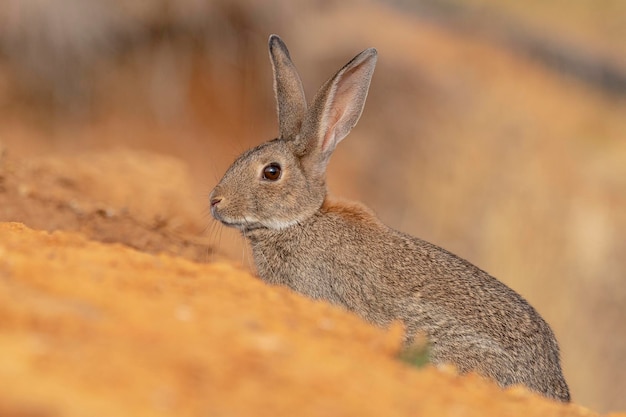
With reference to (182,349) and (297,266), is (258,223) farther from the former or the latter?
(182,349)

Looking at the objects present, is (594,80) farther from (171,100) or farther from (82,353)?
(82,353)

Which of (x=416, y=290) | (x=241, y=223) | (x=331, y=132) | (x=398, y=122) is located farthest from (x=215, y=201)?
(x=398, y=122)

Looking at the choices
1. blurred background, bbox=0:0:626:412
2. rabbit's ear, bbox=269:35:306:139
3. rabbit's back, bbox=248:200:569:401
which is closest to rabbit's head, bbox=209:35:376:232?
rabbit's ear, bbox=269:35:306:139

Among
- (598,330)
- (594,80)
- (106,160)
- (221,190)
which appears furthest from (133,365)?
(594,80)

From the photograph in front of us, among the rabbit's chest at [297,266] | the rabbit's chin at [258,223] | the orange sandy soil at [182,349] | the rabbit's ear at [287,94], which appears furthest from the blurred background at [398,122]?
the orange sandy soil at [182,349]

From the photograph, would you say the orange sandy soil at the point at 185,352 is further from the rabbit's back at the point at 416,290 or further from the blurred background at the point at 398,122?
the blurred background at the point at 398,122

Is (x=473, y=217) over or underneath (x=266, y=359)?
underneath
